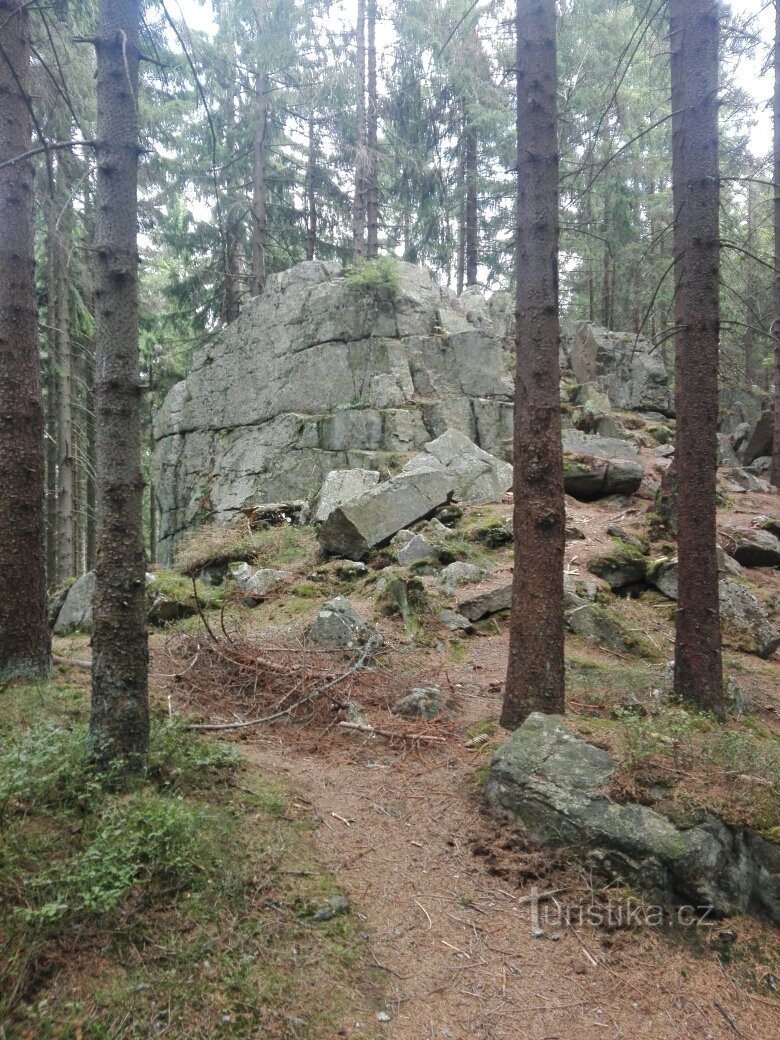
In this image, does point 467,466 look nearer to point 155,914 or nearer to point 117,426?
point 117,426

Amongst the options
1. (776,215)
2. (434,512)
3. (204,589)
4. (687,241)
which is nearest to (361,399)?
(434,512)

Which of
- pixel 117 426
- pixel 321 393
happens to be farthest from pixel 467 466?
pixel 117 426

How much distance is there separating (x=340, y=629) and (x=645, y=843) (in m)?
4.10

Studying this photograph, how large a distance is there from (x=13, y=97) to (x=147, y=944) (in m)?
6.72

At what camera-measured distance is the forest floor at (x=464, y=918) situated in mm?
2789

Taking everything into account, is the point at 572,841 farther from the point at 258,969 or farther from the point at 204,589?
the point at 204,589

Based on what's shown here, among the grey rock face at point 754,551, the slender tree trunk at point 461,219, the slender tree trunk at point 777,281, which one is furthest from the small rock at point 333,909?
the slender tree trunk at point 461,219

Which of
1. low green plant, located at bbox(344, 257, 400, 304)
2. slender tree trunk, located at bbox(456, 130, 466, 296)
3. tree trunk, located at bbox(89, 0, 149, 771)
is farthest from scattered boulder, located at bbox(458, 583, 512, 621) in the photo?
slender tree trunk, located at bbox(456, 130, 466, 296)

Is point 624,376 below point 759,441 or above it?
above

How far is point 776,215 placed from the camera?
47.5ft

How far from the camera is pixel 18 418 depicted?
5652mm

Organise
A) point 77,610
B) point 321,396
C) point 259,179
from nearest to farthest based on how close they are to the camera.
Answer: point 77,610 < point 321,396 < point 259,179


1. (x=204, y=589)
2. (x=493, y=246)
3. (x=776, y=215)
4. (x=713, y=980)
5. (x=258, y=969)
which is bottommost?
(x=713, y=980)

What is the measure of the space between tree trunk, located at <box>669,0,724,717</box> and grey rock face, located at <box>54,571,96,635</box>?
731 cm
